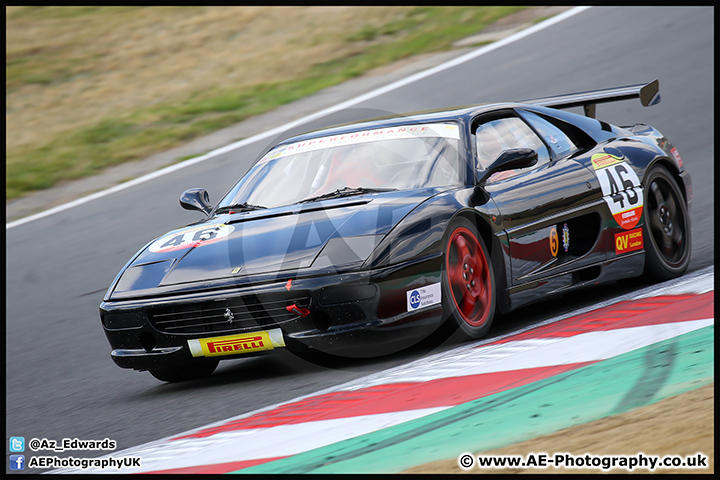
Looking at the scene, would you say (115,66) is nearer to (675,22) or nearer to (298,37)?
(298,37)

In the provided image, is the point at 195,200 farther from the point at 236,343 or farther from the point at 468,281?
the point at 468,281

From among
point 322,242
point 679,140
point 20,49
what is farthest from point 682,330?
point 20,49

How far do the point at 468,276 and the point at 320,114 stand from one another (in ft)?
21.2

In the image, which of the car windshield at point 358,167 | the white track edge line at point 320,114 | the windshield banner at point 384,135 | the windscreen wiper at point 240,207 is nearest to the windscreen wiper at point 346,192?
the car windshield at point 358,167

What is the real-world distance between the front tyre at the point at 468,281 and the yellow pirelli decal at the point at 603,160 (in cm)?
130

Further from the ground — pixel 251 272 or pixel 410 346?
pixel 251 272

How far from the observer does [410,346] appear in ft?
15.0

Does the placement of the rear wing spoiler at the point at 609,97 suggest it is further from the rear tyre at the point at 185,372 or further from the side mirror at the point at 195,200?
the rear tyre at the point at 185,372

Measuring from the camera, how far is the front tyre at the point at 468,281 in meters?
4.40

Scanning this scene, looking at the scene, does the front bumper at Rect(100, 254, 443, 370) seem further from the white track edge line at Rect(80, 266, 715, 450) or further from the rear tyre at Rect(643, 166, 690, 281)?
the rear tyre at Rect(643, 166, 690, 281)

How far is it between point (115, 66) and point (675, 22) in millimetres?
7621

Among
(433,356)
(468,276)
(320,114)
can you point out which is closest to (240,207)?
(468,276)

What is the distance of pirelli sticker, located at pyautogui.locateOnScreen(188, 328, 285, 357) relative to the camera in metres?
4.20

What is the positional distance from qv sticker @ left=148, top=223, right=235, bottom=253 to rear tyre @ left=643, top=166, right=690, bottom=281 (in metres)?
2.54
